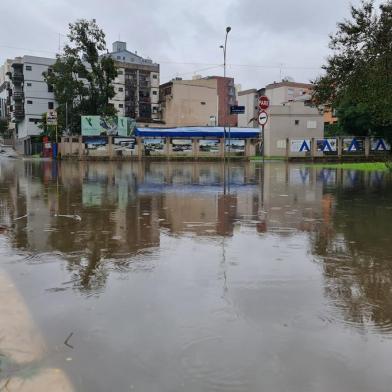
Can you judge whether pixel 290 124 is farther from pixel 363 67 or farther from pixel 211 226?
pixel 211 226

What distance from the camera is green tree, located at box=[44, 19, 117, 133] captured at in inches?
2210

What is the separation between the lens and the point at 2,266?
5.99 m

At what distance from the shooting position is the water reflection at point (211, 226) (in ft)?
17.5

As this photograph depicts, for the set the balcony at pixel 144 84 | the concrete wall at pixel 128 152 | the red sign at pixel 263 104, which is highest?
the balcony at pixel 144 84

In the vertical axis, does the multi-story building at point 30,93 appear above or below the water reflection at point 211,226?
above

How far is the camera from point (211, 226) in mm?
8859

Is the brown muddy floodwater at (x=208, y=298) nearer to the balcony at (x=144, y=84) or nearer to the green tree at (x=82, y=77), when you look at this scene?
the green tree at (x=82, y=77)

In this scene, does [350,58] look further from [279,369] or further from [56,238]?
[279,369]

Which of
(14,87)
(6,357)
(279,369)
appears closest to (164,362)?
(279,369)

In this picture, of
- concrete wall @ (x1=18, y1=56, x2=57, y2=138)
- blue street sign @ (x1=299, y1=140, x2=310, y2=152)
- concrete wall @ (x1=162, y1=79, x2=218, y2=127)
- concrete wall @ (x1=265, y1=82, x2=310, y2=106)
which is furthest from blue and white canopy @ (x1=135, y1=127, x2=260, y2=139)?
concrete wall @ (x1=18, y1=56, x2=57, y2=138)

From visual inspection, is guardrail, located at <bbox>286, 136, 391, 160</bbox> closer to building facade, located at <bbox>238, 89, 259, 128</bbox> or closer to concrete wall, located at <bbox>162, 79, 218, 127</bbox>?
concrete wall, located at <bbox>162, 79, 218, 127</bbox>

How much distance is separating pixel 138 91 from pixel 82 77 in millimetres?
32770

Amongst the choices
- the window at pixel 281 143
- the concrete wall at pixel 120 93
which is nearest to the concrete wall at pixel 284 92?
the concrete wall at pixel 120 93

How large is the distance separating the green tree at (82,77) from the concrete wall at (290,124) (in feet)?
62.4
